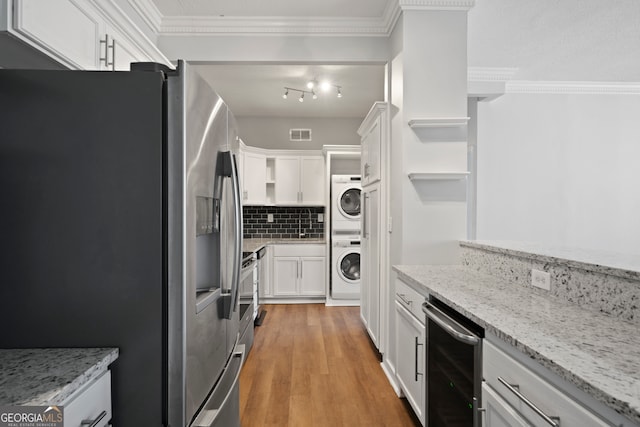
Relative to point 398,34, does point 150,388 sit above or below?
below

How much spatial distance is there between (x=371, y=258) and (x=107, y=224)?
2588 millimetres

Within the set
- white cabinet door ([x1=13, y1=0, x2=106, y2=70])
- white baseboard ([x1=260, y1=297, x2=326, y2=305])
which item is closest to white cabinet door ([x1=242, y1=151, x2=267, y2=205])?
white baseboard ([x1=260, y1=297, x2=326, y2=305])

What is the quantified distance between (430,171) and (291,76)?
2277 millimetres

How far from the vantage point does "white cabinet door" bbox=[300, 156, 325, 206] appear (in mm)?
5391

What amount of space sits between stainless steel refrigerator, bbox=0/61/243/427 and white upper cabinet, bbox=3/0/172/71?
0.34 m

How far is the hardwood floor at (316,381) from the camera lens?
2.23m

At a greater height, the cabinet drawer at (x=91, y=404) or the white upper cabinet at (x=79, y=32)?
the white upper cabinet at (x=79, y=32)

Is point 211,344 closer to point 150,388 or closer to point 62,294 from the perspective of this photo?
point 150,388

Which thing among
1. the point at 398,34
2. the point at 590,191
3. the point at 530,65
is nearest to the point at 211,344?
the point at 398,34

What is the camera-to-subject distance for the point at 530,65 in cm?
389

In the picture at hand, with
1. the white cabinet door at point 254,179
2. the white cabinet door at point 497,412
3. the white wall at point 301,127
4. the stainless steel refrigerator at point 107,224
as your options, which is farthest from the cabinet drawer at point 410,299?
the white wall at point 301,127

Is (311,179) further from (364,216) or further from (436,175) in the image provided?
(436,175)

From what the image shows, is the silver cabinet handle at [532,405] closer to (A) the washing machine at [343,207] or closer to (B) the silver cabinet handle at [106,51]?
(B) the silver cabinet handle at [106,51]

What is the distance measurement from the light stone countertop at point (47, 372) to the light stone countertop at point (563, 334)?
1.19m
